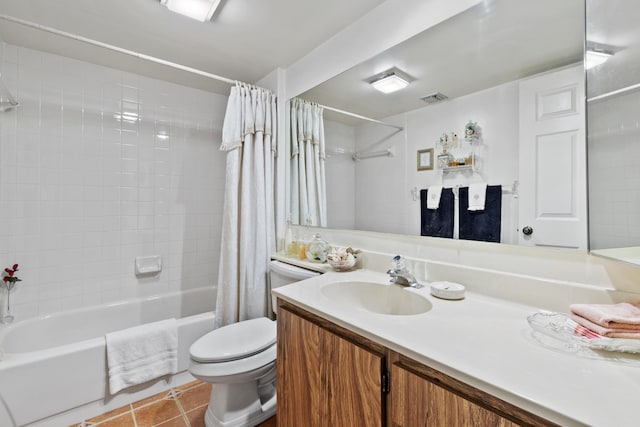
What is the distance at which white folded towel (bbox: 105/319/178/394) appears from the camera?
5.29ft

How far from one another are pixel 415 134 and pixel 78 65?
97.4 inches

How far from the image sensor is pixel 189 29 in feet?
5.47

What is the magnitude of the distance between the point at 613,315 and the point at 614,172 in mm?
380

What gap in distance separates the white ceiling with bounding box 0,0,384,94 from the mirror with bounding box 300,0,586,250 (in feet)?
1.13

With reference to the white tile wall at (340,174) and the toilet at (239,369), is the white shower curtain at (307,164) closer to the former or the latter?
the white tile wall at (340,174)

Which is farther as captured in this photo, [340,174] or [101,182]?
[101,182]

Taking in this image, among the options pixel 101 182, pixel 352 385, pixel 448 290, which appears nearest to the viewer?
pixel 352 385

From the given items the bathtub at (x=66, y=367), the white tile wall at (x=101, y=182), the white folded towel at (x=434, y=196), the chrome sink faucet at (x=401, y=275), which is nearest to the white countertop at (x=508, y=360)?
the chrome sink faucet at (x=401, y=275)

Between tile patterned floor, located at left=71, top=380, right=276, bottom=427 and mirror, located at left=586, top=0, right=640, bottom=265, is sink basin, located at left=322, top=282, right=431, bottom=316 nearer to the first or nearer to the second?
mirror, located at left=586, top=0, right=640, bottom=265

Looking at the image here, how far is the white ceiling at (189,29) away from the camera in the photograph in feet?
4.82

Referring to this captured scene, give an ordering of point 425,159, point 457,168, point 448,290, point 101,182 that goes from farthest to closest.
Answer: point 101,182 < point 425,159 < point 457,168 < point 448,290

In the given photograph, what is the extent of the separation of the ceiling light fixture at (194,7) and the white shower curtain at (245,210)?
48 centimetres

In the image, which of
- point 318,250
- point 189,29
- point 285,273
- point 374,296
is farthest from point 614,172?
point 189,29

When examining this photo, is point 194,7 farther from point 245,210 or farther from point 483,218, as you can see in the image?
point 483,218
